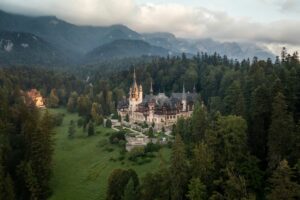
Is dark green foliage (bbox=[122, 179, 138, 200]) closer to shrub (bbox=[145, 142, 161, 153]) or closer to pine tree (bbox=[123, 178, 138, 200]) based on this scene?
pine tree (bbox=[123, 178, 138, 200])

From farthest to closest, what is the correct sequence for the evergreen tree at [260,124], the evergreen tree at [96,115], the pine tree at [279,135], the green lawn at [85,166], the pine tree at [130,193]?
the evergreen tree at [96,115]
the green lawn at [85,166]
the evergreen tree at [260,124]
the pine tree at [130,193]
the pine tree at [279,135]

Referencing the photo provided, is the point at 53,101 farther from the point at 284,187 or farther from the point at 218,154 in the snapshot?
the point at 284,187

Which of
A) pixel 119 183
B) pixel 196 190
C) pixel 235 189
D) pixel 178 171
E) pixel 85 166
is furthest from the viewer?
pixel 85 166

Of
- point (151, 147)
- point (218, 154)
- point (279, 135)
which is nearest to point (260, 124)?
point (279, 135)

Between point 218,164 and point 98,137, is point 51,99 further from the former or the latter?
point 218,164

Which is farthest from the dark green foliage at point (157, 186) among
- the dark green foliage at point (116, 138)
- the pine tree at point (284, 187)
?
the dark green foliage at point (116, 138)

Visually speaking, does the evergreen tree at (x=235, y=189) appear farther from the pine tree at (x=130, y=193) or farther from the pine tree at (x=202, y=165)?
the pine tree at (x=130, y=193)

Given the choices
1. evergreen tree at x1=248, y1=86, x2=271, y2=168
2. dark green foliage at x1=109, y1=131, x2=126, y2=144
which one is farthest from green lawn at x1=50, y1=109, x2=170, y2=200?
evergreen tree at x1=248, y1=86, x2=271, y2=168
